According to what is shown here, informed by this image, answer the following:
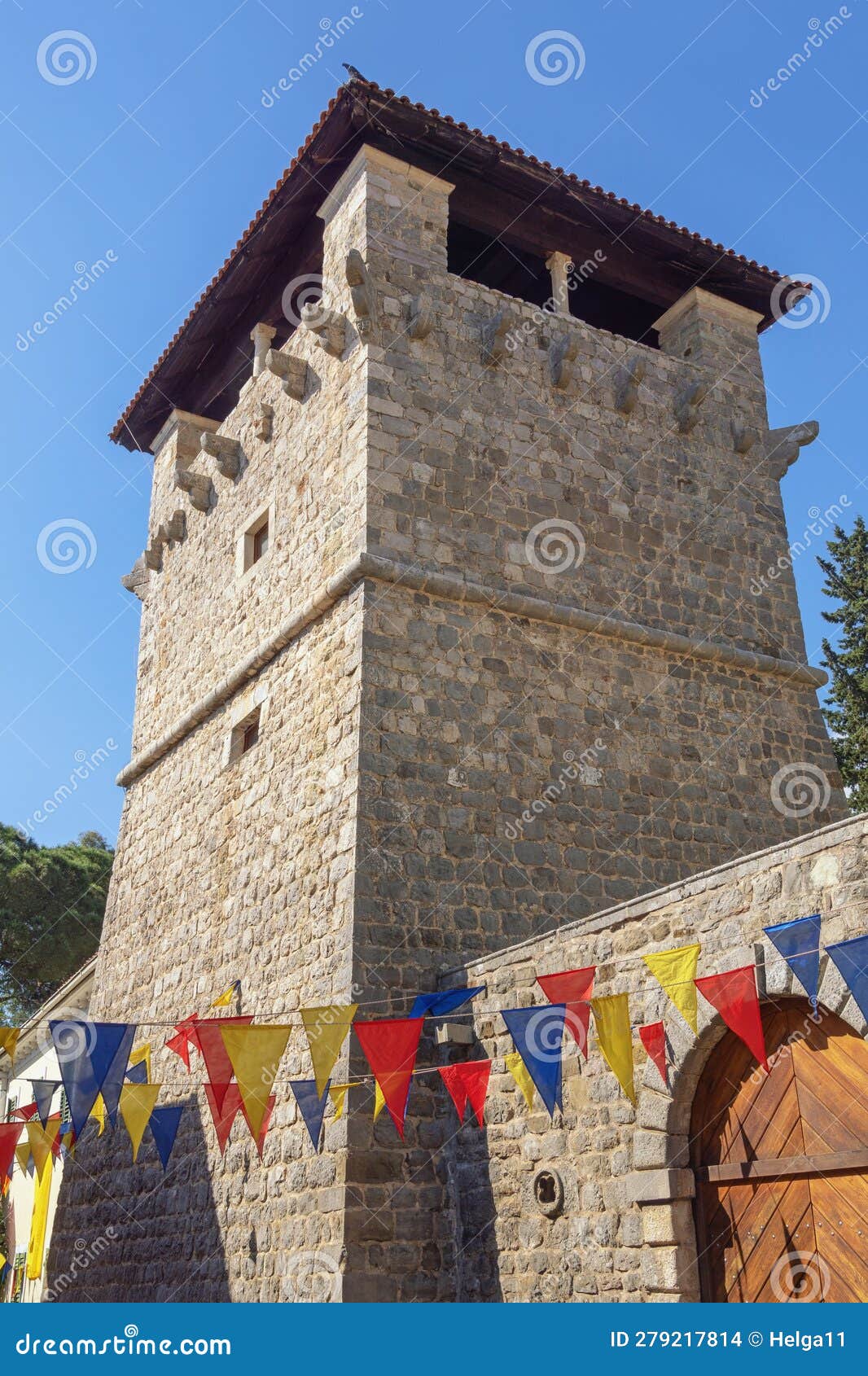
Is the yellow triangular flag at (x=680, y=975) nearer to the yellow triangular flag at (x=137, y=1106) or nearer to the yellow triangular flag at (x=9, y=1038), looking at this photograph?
the yellow triangular flag at (x=137, y=1106)

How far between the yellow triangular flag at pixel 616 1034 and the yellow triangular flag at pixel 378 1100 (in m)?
1.32

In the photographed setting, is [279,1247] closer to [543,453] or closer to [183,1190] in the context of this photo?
[183,1190]

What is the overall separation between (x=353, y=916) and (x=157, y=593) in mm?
6317

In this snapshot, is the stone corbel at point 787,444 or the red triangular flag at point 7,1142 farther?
the stone corbel at point 787,444

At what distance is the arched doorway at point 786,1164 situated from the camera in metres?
4.95

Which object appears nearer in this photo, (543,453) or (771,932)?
(771,932)

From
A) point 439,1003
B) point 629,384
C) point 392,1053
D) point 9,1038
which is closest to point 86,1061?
point 9,1038

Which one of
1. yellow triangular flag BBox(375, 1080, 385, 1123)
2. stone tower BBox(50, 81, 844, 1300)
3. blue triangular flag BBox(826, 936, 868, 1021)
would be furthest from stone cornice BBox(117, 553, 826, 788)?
blue triangular flag BBox(826, 936, 868, 1021)

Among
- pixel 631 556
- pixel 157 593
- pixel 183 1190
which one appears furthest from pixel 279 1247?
pixel 157 593

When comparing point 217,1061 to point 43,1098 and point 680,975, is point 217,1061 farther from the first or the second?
point 680,975

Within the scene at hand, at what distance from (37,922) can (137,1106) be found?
1430cm

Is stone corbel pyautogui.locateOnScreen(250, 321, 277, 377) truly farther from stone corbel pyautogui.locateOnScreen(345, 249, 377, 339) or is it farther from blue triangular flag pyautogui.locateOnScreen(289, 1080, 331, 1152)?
blue triangular flag pyautogui.locateOnScreen(289, 1080, 331, 1152)

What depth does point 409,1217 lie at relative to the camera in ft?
21.9

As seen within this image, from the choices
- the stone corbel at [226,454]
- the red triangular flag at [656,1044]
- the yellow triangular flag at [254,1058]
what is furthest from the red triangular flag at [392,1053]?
the stone corbel at [226,454]
